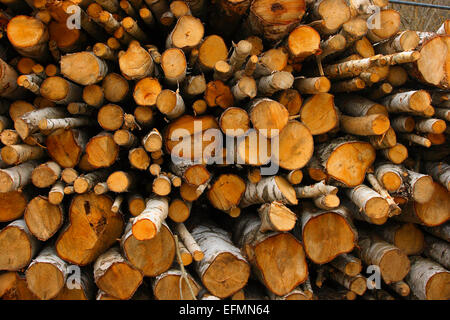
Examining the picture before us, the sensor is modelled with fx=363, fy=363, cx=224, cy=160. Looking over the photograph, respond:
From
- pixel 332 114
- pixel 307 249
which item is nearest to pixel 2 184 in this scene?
pixel 307 249

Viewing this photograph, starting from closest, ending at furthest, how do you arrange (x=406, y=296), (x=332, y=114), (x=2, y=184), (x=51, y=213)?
1. (x=2, y=184)
2. (x=51, y=213)
3. (x=332, y=114)
4. (x=406, y=296)

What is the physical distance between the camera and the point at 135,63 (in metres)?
2.15

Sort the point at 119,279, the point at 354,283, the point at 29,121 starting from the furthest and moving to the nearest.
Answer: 1. the point at 354,283
2. the point at 119,279
3. the point at 29,121

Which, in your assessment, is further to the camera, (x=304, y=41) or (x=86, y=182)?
(x=304, y=41)

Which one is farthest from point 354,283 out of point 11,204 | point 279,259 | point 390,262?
point 11,204

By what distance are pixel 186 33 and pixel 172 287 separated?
1.56 metres

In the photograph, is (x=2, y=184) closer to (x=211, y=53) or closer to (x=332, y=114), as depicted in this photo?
(x=211, y=53)

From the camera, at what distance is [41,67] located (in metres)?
2.30

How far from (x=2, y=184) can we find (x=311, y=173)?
185cm

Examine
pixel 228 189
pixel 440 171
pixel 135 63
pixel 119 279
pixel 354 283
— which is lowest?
pixel 354 283

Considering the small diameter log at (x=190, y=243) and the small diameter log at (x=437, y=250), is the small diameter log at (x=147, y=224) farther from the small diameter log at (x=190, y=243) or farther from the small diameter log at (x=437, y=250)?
the small diameter log at (x=437, y=250)

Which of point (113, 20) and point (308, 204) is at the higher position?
point (113, 20)

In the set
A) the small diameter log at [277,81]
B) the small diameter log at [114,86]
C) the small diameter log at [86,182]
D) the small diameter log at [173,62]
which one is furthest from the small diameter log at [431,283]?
the small diameter log at [114,86]

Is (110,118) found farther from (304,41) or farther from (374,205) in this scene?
(374,205)
